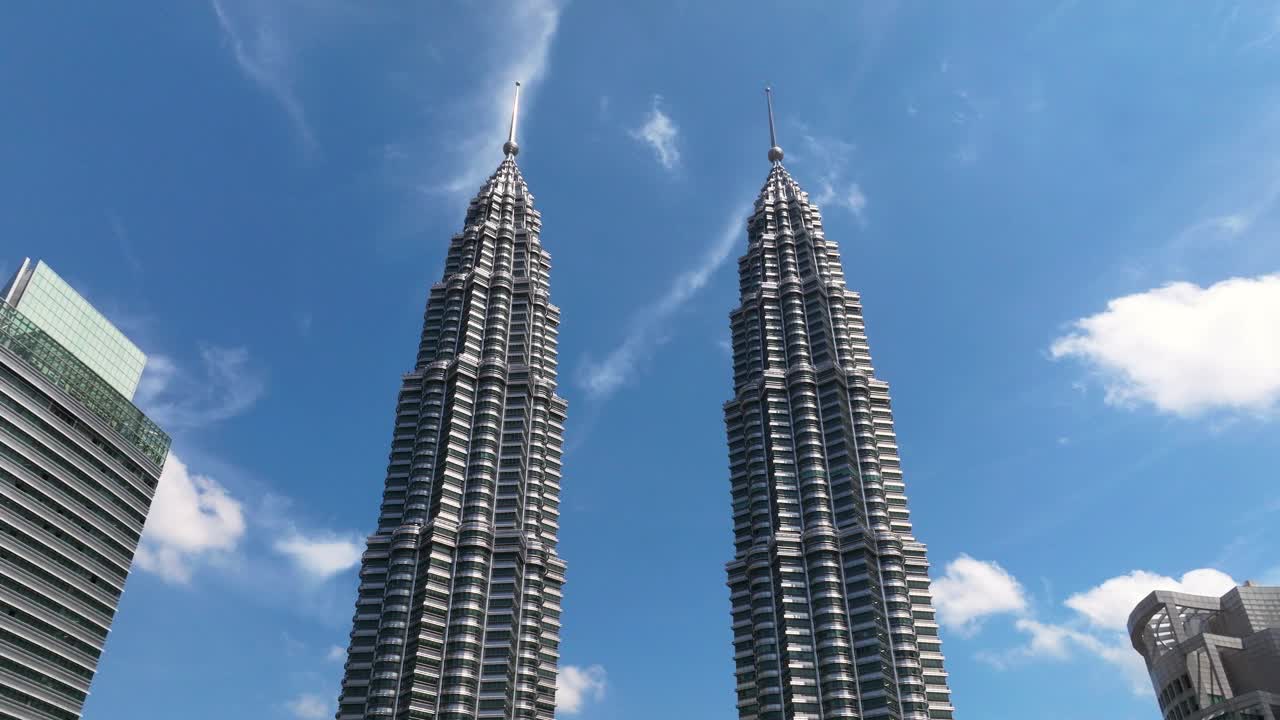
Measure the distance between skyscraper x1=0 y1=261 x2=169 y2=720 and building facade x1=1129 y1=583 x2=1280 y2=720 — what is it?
17608 cm

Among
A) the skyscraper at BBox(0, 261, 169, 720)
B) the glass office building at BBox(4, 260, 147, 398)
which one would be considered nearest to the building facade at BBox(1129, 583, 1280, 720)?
the skyscraper at BBox(0, 261, 169, 720)

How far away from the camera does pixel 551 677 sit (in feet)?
635

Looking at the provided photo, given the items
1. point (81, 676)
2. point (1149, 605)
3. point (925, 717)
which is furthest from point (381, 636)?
point (1149, 605)

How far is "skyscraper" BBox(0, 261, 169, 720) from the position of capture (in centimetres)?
13662

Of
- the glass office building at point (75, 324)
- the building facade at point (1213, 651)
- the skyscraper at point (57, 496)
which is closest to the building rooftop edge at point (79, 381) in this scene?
the skyscraper at point (57, 496)

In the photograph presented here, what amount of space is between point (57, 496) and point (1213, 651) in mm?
186206

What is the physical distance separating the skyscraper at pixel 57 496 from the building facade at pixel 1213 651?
176 metres

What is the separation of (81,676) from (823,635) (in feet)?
387

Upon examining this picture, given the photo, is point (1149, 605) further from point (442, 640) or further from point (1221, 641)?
point (442, 640)

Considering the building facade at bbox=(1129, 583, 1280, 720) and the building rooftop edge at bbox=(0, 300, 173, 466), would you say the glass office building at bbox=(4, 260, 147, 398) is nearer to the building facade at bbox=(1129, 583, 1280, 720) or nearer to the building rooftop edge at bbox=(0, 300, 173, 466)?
the building rooftop edge at bbox=(0, 300, 173, 466)

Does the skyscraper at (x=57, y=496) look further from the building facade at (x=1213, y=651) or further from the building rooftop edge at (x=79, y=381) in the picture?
the building facade at (x=1213, y=651)

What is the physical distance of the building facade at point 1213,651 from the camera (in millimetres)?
164613

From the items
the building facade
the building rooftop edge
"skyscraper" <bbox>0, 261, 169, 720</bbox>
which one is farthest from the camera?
the building facade

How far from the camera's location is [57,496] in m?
145
